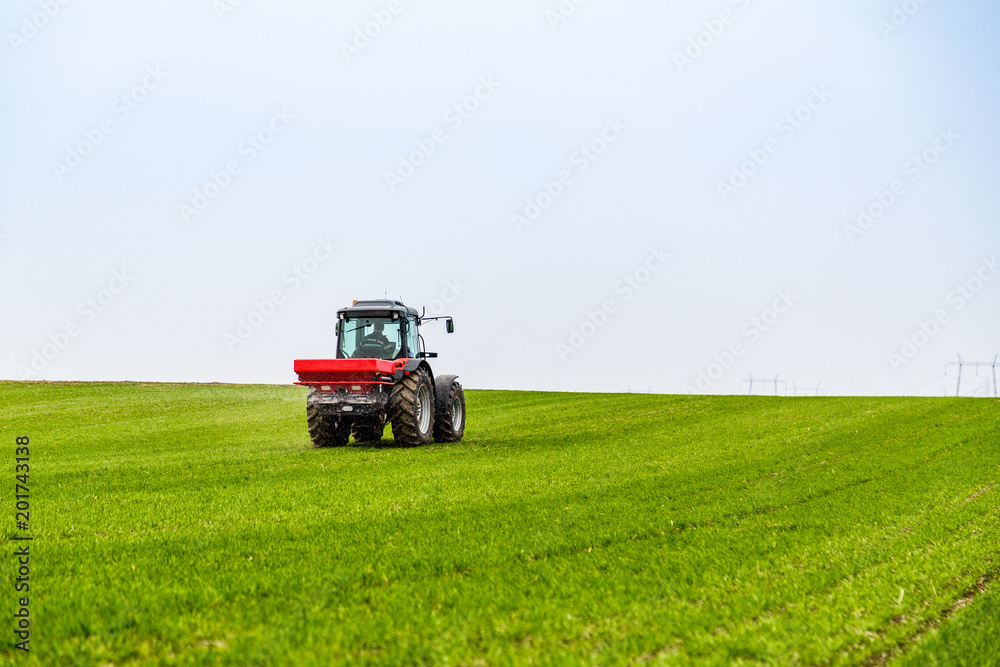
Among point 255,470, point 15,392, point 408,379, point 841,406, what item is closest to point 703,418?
point 841,406

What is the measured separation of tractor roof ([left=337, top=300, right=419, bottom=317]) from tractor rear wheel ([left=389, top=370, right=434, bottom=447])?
1383mm

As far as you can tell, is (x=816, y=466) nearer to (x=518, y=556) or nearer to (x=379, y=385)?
(x=518, y=556)

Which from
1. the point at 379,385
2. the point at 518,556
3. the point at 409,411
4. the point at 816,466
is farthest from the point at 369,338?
the point at 518,556

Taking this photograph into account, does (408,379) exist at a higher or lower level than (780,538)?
higher

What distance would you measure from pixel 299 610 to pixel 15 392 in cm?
3519

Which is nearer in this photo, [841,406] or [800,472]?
[800,472]

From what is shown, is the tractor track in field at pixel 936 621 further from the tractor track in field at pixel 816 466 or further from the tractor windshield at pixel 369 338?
the tractor windshield at pixel 369 338

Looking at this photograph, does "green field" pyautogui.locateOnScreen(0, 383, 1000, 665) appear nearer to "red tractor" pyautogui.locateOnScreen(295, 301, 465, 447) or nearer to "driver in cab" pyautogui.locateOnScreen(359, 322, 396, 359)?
"red tractor" pyautogui.locateOnScreen(295, 301, 465, 447)

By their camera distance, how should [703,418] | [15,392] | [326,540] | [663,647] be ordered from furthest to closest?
[15,392] → [703,418] → [326,540] → [663,647]

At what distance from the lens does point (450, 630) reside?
478cm

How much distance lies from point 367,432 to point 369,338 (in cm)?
231

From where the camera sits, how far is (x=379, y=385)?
52.3 ft

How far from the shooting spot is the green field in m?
4.64

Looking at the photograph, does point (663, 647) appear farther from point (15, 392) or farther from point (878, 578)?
point (15, 392)
